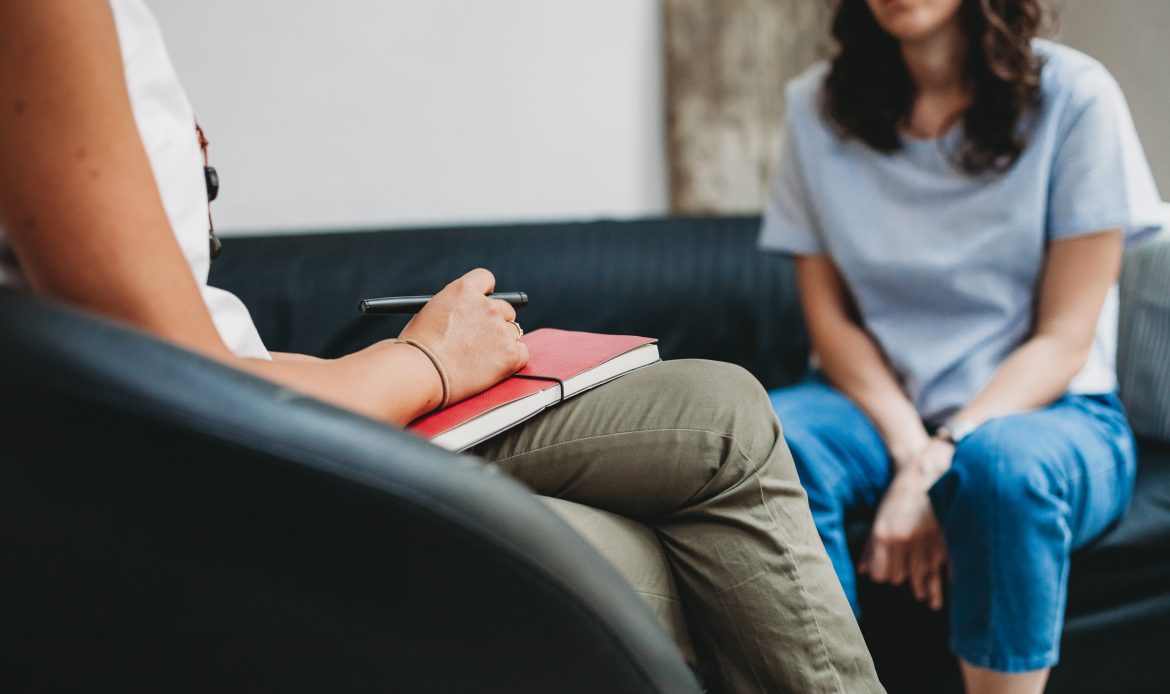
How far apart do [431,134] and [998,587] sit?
142cm

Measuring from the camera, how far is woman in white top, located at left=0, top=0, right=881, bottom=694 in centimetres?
49

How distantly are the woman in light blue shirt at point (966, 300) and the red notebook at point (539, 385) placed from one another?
44 centimetres

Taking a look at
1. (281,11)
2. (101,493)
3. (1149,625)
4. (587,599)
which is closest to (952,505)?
(1149,625)

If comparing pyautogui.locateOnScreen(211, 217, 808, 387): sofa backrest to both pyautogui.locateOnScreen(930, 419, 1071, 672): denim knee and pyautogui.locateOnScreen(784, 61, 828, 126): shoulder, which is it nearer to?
pyautogui.locateOnScreen(784, 61, 828, 126): shoulder

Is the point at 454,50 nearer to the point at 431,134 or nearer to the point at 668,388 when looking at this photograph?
the point at 431,134

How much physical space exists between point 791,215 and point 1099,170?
42 cm

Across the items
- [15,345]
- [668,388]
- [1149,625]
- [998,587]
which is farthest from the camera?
[1149,625]

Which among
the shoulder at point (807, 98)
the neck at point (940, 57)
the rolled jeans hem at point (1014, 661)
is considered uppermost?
the neck at point (940, 57)

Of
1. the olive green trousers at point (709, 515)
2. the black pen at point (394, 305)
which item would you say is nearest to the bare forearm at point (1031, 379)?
the olive green trousers at point (709, 515)

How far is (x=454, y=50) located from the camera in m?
1.94

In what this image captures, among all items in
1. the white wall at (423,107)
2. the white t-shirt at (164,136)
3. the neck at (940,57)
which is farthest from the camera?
the white wall at (423,107)

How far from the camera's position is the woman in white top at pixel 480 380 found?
1.61ft

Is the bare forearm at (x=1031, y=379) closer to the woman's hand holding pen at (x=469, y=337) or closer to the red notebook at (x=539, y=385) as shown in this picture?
the red notebook at (x=539, y=385)

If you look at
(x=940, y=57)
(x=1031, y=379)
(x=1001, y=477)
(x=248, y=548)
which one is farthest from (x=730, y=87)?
(x=248, y=548)
